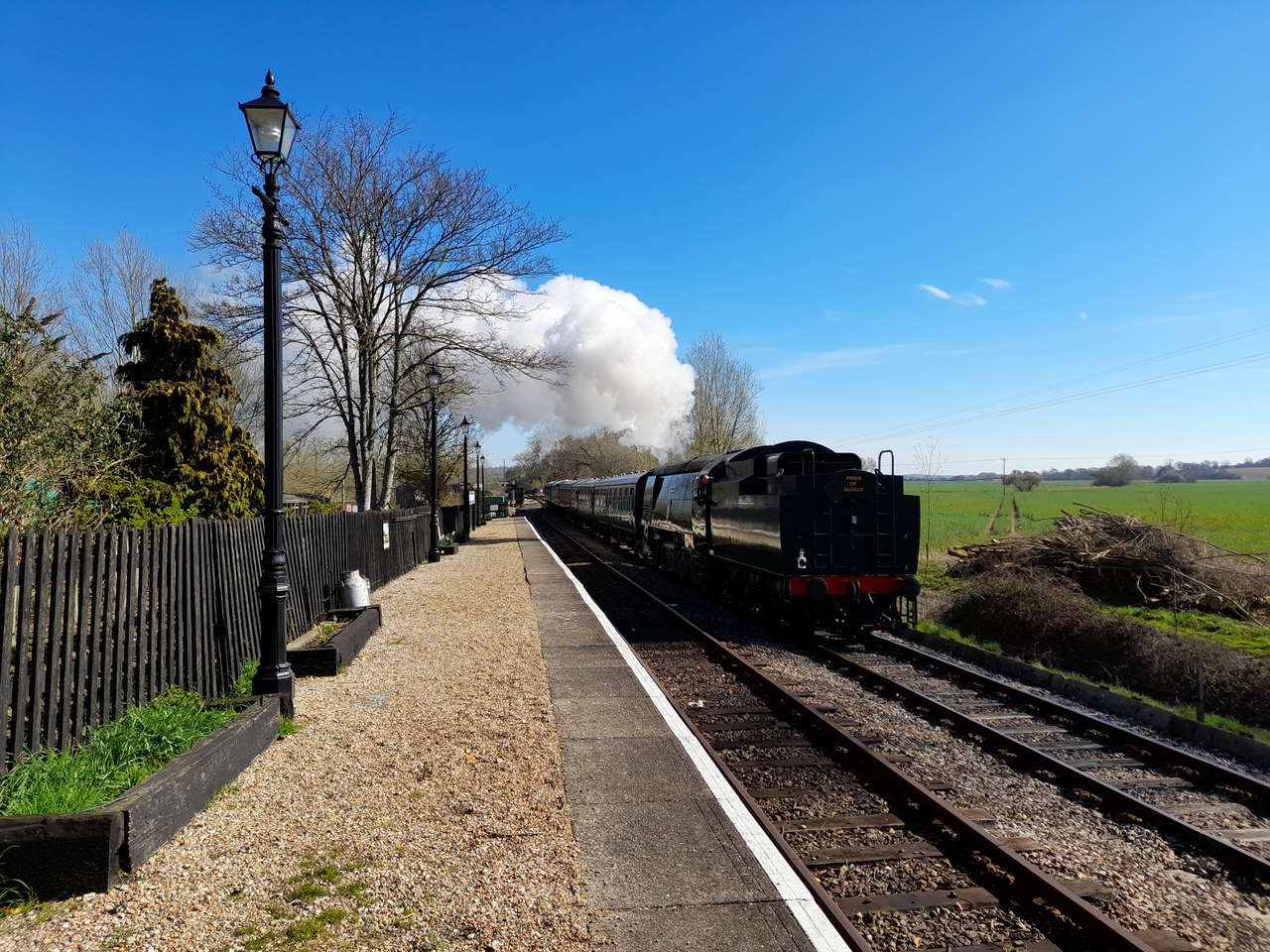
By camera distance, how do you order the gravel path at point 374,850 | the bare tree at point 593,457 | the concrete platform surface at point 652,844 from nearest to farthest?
the gravel path at point 374,850 → the concrete platform surface at point 652,844 → the bare tree at point 593,457

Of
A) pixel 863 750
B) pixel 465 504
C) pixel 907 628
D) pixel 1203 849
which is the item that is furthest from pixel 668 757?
pixel 465 504

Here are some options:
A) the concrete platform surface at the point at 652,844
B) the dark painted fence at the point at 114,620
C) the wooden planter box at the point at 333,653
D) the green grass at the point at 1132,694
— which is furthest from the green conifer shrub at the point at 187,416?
the green grass at the point at 1132,694

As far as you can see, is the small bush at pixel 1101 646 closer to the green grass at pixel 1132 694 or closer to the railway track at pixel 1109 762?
the green grass at pixel 1132 694

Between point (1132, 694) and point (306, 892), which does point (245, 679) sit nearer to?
point (306, 892)

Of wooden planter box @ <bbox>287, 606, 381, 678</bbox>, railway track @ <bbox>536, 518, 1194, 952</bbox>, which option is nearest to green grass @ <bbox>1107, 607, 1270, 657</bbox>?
railway track @ <bbox>536, 518, 1194, 952</bbox>

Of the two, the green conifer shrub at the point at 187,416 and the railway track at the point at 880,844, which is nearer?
the railway track at the point at 880,844

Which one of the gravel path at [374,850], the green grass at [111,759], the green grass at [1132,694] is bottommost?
the green grass at [1132,694]

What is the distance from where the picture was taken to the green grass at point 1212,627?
40.8 ft

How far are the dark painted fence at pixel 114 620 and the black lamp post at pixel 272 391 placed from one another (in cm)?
59

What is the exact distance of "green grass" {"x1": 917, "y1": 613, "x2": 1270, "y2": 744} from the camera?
27.1ft

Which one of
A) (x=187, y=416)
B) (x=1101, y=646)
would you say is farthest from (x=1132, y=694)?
(x=187, y=416)

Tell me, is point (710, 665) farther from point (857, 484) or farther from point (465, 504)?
point (465, 504)

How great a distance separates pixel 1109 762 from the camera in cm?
676

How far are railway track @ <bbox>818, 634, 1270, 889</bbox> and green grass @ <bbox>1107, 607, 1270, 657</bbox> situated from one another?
561cm
